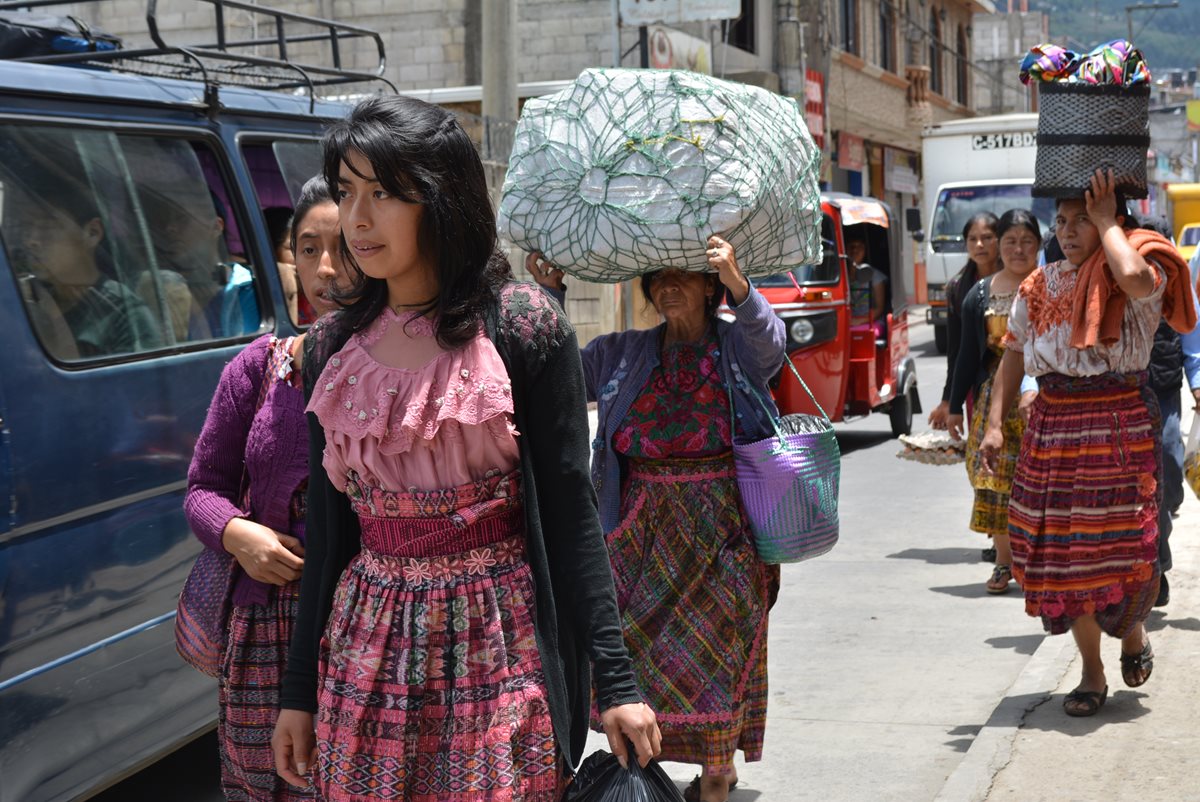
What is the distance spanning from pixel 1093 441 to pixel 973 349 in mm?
2451

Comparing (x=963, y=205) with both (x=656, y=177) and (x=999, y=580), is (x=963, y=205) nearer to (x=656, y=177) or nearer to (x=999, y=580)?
(x=999, y=580)

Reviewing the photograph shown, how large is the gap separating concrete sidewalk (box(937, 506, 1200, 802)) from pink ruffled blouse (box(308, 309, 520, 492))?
2592mm

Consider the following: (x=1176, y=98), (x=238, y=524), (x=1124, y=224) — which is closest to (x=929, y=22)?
(x=1124, y=224)

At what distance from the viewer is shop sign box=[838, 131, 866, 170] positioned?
32781mm

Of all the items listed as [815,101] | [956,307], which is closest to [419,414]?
[956,307]

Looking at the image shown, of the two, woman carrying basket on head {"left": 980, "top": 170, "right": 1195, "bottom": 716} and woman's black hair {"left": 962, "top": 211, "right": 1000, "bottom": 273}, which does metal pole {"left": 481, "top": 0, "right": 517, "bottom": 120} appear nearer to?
woman's black hair {"left": 962, "top": 211, "right": 1000, "bottom": 273}

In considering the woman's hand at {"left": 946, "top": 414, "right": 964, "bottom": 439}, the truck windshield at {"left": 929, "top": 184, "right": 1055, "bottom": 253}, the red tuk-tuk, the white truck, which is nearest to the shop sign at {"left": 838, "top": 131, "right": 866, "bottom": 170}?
the white truck

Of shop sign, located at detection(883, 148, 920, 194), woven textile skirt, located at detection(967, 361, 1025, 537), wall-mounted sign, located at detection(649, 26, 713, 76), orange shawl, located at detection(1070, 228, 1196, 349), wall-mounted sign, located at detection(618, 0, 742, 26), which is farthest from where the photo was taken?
shop sign, located at detection(883, 148, 920, 194)

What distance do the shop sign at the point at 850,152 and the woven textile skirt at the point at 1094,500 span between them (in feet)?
91.6

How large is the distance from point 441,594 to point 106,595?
1.98m

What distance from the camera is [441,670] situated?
2.55 meters

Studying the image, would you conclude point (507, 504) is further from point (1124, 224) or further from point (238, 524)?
point (1124, 224)

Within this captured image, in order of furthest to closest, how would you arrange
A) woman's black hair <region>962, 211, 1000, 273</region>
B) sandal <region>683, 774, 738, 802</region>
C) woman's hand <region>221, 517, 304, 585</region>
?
woman's black hair <region>962, 211, 1000, 273</region> < sandal <region>683, 774, 738, 802</region> < woman's hand <region>221, 517, 304, 585</region>

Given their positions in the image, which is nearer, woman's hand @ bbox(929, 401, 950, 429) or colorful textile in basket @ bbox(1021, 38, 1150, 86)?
colorful textile in basket @ bbox(1021, 38, 1150, 86)
